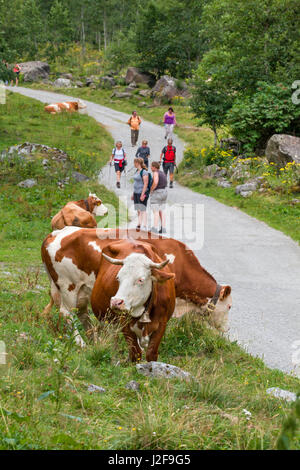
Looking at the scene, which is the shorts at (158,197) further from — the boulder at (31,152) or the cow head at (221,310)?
the boulder at (31,152)

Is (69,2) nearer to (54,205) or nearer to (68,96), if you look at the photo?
(68,96)

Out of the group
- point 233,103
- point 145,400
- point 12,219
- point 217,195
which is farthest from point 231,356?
point 233,103

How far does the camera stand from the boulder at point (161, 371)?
5.52m

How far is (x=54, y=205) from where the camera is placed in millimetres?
16781

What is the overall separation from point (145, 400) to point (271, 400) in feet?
4.44

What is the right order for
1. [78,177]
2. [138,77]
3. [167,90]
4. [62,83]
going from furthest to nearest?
[62,83]
[138,77]
[167,90]
[78,177]

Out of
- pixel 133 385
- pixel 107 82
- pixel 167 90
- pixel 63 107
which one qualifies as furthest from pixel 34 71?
pixel 133 385

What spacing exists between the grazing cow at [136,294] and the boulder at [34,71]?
4992 centimetres

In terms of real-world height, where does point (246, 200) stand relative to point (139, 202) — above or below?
below

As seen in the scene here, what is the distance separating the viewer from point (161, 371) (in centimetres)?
559

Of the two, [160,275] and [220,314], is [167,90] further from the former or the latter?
[160,275]

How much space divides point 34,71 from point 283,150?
4029 cm

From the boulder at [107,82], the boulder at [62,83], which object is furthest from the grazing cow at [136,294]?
the boulder at [62,83]

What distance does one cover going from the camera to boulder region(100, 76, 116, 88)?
4893 centimetres
